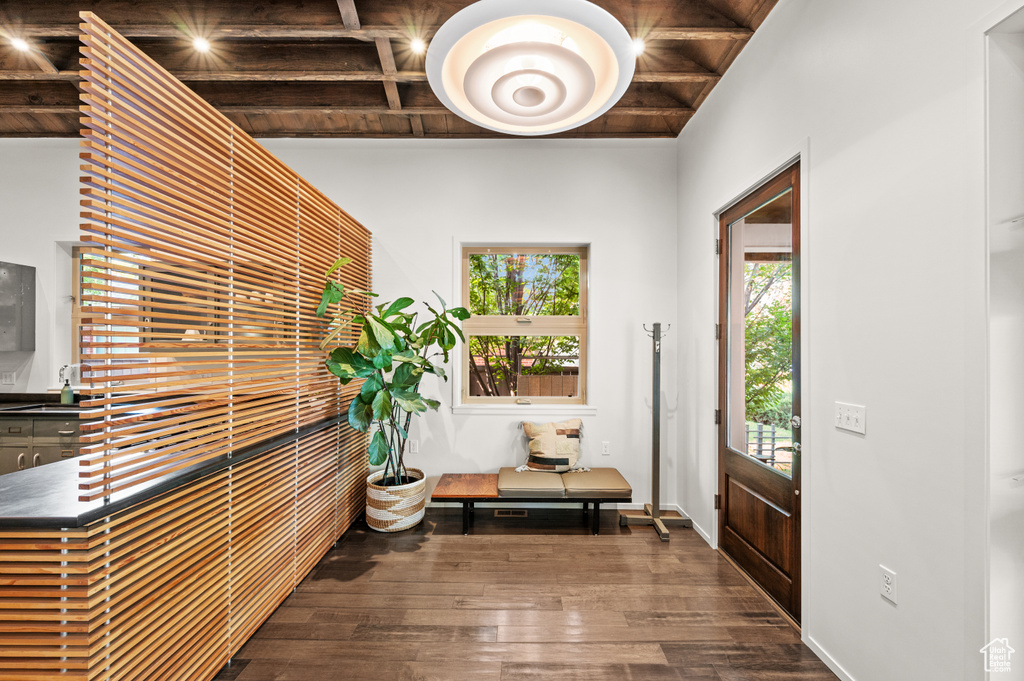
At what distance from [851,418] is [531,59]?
6.31ft

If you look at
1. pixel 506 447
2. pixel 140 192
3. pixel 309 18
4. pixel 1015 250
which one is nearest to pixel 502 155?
pixel 309 18

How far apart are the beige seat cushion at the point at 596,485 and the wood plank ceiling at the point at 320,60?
2.78 m

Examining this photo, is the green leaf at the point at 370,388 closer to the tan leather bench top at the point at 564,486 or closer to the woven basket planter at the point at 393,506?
the woven basket planter at the point at 393,506

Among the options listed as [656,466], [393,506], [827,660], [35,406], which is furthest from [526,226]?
[35,406]

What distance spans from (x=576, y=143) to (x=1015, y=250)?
9.92ft

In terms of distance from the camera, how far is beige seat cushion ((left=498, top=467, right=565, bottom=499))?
3207 mm

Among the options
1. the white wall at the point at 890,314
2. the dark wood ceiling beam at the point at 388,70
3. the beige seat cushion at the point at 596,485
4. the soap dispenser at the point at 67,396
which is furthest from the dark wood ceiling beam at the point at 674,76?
the soap dispenser at the point at 67,396

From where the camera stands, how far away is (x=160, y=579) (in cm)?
157

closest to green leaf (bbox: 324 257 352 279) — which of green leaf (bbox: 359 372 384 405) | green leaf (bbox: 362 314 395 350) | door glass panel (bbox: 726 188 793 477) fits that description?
green leaf (bbox: 362 314 395 350)

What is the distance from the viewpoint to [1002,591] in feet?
4.23

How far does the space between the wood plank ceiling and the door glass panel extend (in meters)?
1.11

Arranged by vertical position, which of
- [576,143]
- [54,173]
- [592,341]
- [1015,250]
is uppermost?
[576,143]

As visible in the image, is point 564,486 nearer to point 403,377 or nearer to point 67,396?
point 403,377

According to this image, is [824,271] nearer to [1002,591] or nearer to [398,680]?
[1002,591]
